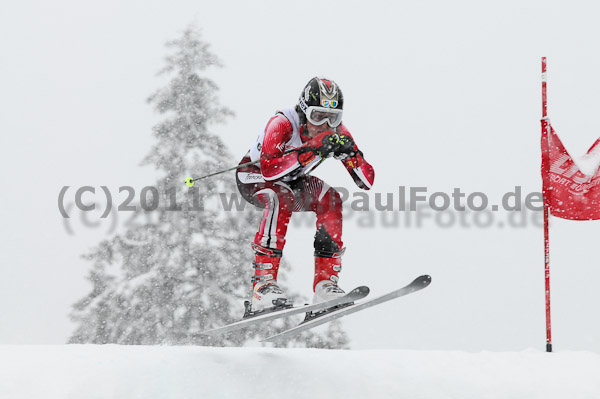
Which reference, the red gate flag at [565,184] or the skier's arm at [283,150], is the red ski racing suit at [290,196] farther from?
the red gate flag at [565,184]

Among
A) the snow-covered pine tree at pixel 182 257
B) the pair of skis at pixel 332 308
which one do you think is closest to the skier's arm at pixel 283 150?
the pair of skis at pixel 332 308

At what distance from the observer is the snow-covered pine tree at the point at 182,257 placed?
1378 cm

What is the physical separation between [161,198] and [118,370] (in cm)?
942

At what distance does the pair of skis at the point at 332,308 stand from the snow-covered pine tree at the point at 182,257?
24.9 feet

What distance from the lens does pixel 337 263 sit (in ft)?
21.1

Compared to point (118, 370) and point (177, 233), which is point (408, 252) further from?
point (118, 370)

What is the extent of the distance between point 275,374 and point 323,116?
7.91 feet

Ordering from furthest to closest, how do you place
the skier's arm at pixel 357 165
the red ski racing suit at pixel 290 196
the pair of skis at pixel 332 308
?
1. the red ski racing suit at pixel 290 196
2. the skier's arm at pixel 357 165
3. the pair of skis at pixel 332 308

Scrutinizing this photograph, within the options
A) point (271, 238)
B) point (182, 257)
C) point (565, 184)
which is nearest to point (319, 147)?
point (271, 238)

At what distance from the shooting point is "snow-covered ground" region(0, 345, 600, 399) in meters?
5.21

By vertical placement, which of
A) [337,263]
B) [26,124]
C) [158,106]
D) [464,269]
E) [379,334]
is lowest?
[379,334]

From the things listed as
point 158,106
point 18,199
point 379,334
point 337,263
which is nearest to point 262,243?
point 337,263

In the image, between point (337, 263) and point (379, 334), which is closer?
point (337, 263)

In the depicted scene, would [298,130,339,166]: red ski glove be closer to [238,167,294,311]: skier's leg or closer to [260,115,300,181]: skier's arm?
[260,115,300,181]: skier's arm
